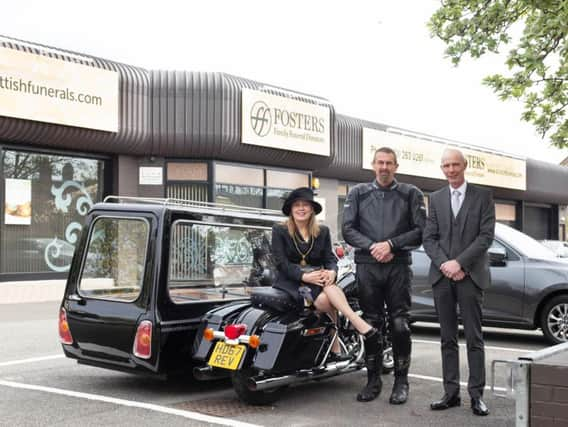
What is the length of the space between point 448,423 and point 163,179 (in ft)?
46.6

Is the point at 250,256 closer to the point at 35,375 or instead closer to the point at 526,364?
the point at 35,375

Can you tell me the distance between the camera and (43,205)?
665 inches

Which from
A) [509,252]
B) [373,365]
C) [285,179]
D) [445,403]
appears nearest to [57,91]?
[285,179]

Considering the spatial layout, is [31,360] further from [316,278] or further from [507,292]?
[507,292]

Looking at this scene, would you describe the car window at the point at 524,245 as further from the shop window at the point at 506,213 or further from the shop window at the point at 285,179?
the shop window at the point at 506,213

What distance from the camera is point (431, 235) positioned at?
6.05 m

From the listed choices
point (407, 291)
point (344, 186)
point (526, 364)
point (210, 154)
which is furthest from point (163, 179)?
point (526, 364)

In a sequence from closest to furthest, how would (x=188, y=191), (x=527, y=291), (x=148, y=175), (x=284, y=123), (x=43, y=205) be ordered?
(x=527, y=291)
(x=43, y=205)
(x=148, y=175)
(x=188, y=191)
(x=284, y=123)

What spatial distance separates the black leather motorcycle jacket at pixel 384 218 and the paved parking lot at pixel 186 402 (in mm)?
1291

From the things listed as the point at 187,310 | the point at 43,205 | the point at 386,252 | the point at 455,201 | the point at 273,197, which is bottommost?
the point at 187,310

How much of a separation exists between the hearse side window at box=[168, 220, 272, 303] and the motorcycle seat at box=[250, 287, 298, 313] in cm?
70

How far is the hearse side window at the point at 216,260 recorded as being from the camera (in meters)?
6.45

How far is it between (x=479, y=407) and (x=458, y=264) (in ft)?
3.68

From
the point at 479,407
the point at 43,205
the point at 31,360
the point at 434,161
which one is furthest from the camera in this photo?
the point at 434,161
